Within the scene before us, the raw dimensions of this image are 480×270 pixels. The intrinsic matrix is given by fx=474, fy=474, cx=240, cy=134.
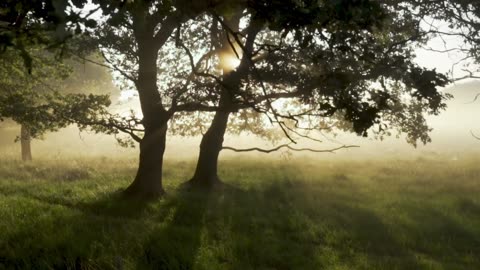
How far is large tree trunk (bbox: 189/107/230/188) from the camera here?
1869 cm

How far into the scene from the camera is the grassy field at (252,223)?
9070 mm

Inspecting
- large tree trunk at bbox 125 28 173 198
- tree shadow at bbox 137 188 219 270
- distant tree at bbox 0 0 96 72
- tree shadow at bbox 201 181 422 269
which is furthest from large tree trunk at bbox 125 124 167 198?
distant tree at bbox 0 0 96 72

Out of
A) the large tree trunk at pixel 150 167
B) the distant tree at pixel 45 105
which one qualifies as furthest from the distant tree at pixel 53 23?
the large tree trunk at pixel 150 167

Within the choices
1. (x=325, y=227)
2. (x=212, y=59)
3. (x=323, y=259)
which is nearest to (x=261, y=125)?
(x=212, y=59)

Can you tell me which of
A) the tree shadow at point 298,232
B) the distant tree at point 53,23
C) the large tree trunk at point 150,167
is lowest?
the tree shadow at point 298,232

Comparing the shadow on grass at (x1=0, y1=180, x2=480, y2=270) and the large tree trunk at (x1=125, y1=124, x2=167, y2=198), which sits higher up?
the large tree trunk at (x1=125, y1=124, x2=167, y2=198)

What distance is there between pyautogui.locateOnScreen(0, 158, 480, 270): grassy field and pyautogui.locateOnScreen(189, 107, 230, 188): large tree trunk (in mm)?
915

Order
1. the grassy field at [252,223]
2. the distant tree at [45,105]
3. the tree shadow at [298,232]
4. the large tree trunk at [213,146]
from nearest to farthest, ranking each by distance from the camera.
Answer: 1. the grassy field at [252,223]
2. the tree shadow at [298,232]
3. the distant tree at [45,105]
4. the large tree trunk at [213,146]

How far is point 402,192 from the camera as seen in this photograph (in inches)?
734

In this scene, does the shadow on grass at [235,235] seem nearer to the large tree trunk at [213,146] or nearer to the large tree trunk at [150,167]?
the large tree trunk at [150,167]

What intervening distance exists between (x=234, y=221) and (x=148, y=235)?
3269 millimetres

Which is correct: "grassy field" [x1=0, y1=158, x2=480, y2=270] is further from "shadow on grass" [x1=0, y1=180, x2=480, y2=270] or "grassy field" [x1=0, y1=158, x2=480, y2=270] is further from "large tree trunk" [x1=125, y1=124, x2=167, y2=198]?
"large tree trunk" [x1=125, y1=124, x2=167, y2=198]

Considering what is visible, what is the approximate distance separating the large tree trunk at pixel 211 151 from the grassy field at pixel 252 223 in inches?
36.0

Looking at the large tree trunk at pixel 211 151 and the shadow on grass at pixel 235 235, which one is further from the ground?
the large tree trunk at pixel 211 151
